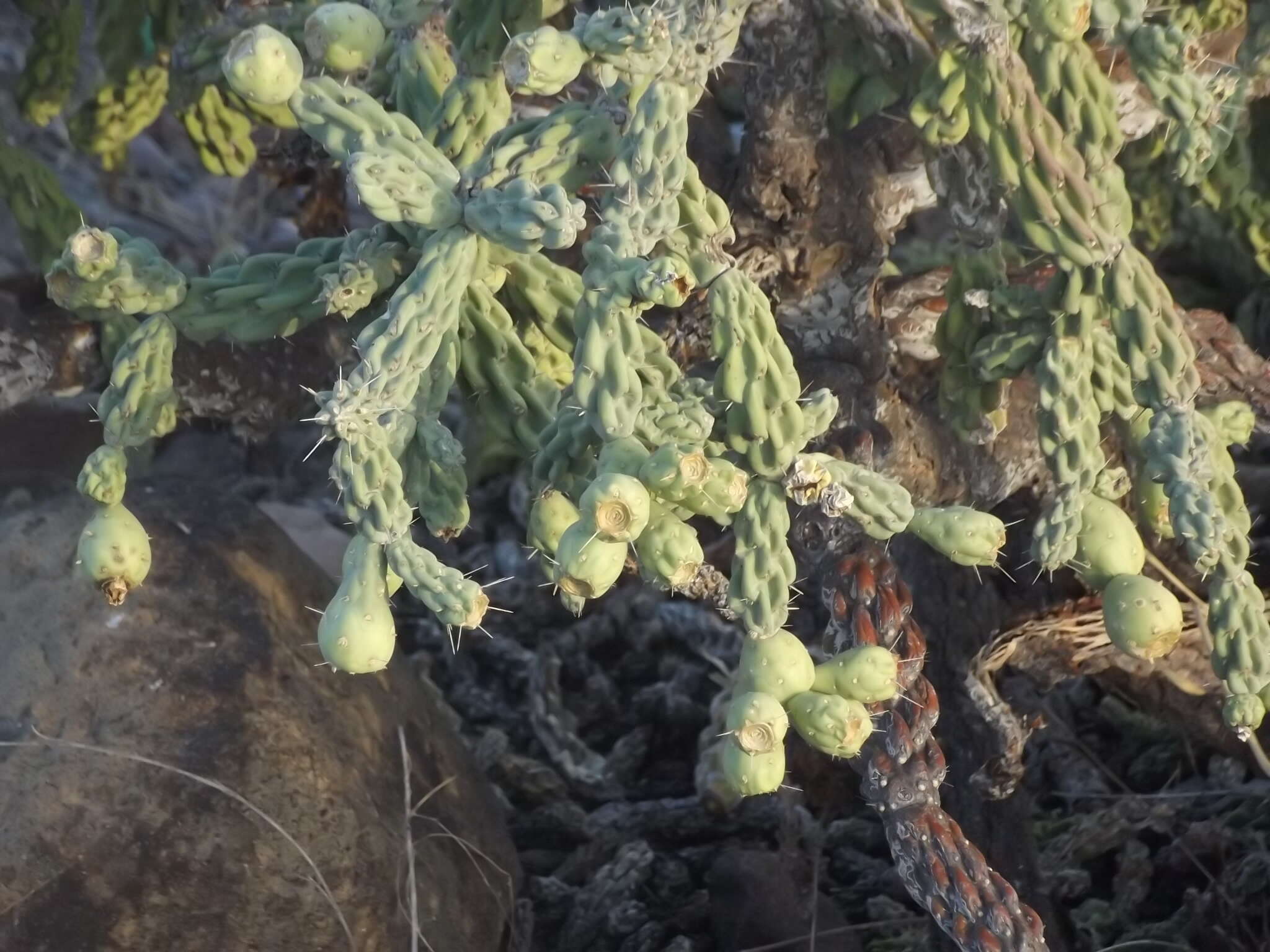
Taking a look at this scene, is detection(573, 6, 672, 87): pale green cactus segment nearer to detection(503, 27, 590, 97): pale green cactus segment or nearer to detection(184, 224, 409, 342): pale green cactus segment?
detection(503, 27, 590, 97): pale green cactus segment

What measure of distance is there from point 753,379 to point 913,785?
0.56m

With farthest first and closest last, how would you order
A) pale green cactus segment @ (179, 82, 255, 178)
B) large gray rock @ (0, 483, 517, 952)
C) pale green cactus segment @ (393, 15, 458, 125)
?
pale green cactus segment @ (179, 82, 255, 178) → large gray rock @ (0, 483, 517, 952) → pale green cactus segment @ (393, 15, 458, 125)

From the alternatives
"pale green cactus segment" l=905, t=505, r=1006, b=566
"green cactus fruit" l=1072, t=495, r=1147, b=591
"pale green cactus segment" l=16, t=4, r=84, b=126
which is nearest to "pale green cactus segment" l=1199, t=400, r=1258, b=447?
"green cactus fruit" l=1072, t=495, r=1147, b=591

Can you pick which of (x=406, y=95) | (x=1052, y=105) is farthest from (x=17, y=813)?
(x=1052, y=105)

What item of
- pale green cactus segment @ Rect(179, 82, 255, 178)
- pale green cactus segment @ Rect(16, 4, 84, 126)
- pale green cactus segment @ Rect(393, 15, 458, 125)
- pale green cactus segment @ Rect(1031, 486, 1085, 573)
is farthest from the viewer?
pale green cactus segment @ Rect(179, 82, 255, 178)

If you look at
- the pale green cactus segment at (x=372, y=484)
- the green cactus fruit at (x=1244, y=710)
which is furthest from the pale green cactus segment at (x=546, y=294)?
the green cactus fruit at (x=1244, y=710)

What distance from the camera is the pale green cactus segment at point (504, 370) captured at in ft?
4.69

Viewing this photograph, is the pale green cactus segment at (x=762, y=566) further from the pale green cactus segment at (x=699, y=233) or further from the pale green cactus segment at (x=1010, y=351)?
the pale green cactus segment at (x=1010, y=351)

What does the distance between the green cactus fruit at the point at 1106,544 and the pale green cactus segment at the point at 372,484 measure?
2.15 ft

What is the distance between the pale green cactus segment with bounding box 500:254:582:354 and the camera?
4.88 ft

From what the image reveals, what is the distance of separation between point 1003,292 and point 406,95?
71cm

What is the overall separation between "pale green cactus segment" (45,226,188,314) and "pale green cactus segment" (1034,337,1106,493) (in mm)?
938

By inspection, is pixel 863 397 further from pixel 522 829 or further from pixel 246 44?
pixel 522 829

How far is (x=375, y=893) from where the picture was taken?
5.72 ft
